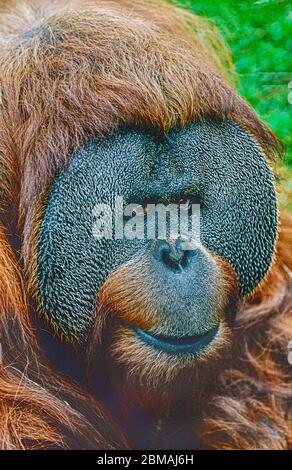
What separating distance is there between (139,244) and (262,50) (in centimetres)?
63

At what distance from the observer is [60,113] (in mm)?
1379

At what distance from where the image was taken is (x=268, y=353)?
1970 millimetres

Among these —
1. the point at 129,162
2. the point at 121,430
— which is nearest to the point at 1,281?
the point at 129,162

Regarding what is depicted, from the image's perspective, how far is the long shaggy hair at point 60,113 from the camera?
138cm

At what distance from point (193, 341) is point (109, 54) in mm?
585

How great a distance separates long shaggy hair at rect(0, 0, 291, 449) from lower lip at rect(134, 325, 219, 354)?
218 mm

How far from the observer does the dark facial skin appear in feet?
4.50

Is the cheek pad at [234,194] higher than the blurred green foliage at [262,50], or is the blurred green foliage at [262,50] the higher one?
the blurred green foliage at [262,50]

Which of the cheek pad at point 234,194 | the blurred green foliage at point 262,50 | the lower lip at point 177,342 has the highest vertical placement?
the blurred green foliage at point 262,50

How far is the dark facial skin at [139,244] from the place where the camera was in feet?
4.50

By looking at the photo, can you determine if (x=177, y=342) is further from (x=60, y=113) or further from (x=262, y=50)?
(x=262, y=50)

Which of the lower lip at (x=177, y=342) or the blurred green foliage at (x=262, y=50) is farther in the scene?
the blurred green foliage at (x=262, y=50)

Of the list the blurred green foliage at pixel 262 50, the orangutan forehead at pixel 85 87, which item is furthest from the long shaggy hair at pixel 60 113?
the blurred green foliage at pixel 262 50

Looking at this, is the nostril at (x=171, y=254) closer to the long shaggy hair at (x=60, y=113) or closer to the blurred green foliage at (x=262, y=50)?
the long shaggy hair at (x=60, y=113)
